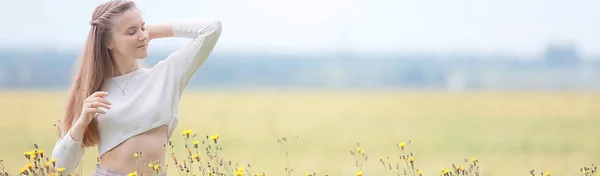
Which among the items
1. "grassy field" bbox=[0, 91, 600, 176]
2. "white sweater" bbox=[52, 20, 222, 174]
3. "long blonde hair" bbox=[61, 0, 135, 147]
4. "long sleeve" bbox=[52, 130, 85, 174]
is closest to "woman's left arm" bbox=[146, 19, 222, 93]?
"white sweater" bbox=[52, 20, 222, 174]

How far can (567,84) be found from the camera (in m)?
16.0

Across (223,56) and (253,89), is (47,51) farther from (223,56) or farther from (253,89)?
(253,89)

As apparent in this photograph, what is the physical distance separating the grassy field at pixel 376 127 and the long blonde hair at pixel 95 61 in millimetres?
4307

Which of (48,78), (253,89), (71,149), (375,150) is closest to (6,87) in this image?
(48,78)

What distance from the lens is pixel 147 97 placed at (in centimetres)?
218

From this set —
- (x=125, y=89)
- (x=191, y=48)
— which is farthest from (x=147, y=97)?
(x=191, y=48)

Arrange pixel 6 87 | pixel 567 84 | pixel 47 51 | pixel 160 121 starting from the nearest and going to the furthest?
pixel 160 121
pixel 6 87
pixel 47 51
pixel 567 84

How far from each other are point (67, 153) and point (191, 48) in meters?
0.39

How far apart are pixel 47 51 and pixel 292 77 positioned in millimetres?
5954

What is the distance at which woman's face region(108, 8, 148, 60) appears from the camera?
2.18 m

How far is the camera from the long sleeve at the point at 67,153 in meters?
2.17

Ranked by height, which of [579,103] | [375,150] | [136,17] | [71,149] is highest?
[579,103]

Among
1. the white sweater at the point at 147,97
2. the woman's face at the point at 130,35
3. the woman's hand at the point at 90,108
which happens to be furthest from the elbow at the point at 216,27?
the woman's hand at the point at 90,108

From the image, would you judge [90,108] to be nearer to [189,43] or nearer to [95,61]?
[95,61]
